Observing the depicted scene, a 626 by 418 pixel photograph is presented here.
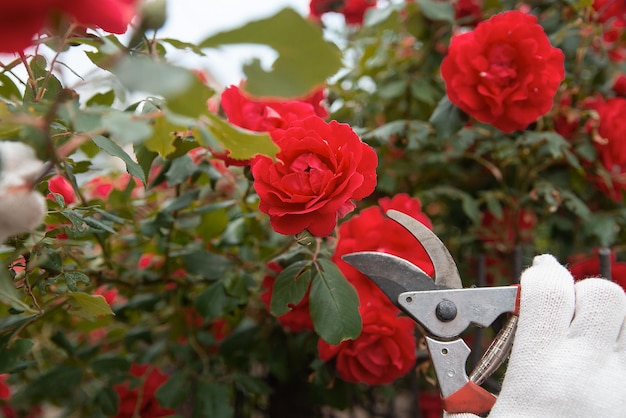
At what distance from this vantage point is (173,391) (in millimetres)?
779

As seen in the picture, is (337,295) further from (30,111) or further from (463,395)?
(30,111)

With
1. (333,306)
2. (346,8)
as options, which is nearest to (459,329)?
(333,306)

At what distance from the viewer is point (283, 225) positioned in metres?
0.52

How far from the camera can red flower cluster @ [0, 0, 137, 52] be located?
0.27 m

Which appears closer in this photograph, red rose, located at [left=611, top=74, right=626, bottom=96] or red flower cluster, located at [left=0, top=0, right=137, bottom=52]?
red flower cluster, located at [left=0, top=0, right=137, bottom=52]

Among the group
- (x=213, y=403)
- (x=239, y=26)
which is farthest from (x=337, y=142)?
(x=213, y=403)

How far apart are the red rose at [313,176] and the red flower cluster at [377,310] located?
4.3 inches

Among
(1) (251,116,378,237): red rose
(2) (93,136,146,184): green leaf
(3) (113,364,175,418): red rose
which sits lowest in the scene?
(3) (113,364,175,418): red rose

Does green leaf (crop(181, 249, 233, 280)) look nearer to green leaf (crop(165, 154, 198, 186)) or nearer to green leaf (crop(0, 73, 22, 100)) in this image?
green leaf (crop(165, 154, 198, 186))

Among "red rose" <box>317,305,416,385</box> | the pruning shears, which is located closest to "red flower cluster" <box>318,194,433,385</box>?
"red rose" <box>317,305,416,385</box>

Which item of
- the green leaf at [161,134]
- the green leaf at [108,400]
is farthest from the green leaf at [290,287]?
the green leaf at [108,400]

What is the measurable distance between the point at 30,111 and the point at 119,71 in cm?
13

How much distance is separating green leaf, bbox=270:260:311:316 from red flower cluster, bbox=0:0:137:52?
369mm

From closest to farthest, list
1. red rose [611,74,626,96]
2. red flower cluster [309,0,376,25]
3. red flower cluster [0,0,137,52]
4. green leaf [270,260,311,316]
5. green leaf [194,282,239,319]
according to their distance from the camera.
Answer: red flower cluster [0,0,137,52], green leaf [270,260,311,316], green leaf [194,282,239,319], red rose [611,74,626,96], red flower cluster [309,0,376,25]
